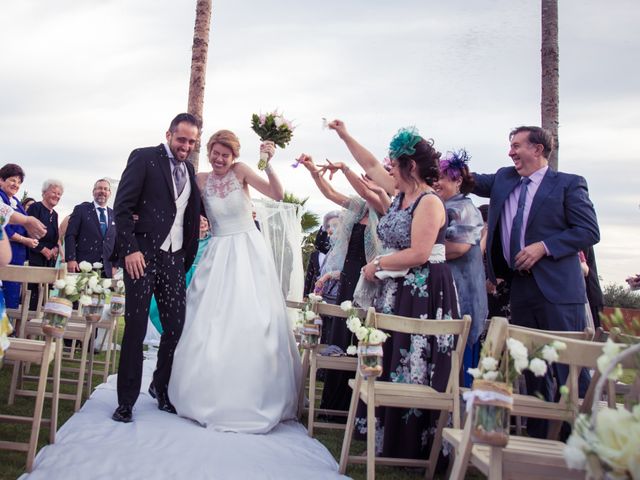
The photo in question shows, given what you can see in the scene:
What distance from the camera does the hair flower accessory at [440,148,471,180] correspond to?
4.71 m

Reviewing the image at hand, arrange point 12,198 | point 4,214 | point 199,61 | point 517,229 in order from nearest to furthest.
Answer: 1. point 4,214
2. point 517,229
3. point 12,198
4. point 199,61

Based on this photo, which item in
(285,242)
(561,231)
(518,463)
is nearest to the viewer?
(518,463)

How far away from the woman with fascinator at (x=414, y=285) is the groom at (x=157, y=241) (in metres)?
1.48

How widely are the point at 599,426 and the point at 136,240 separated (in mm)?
3556

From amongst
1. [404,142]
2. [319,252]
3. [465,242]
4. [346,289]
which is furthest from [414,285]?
[319,252]

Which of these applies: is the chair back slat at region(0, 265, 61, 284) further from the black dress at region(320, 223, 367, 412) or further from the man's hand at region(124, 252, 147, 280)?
the black dress at region(320, 223, 367, 412)

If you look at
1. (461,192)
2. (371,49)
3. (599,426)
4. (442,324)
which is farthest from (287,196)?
(599,426)

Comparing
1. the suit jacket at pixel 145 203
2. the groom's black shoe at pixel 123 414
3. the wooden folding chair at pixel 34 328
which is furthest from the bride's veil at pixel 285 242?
the groom's black shoe at pixel 123 414

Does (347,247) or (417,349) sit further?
(347,247)

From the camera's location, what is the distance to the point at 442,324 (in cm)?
322

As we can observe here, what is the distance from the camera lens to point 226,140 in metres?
5.09

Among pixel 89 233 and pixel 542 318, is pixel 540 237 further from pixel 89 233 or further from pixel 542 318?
pixel 89 233

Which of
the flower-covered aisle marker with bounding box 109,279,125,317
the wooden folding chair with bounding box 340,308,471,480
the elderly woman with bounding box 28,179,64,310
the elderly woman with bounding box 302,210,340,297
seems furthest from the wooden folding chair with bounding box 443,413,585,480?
the elderly woman with bounding box 28,179,64,310

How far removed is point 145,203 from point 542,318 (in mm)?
2815
